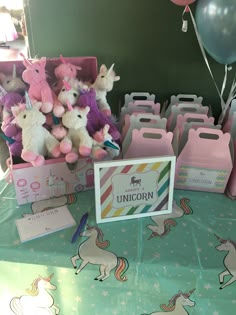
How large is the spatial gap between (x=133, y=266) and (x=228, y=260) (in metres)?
0.25

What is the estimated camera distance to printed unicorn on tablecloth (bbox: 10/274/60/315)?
826 mm

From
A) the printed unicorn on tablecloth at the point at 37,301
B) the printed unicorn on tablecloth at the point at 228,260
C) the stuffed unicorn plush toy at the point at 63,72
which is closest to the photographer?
the printed unicorn on tablecloth at the point at 228,260

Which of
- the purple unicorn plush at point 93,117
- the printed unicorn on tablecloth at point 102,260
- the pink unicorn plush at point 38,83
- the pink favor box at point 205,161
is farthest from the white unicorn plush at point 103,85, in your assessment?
the printed unicorn on tablecloth at point 102,260

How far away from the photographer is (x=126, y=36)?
1.15 m

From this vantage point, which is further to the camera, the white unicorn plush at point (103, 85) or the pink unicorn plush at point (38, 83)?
the white unicorn plush at point (103, 85)

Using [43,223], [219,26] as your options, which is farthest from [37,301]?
[219,26]

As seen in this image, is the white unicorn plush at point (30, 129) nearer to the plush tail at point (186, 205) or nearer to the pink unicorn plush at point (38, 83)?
the pink unicorn plush at point (38, 83)

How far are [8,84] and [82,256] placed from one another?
626 millimetres

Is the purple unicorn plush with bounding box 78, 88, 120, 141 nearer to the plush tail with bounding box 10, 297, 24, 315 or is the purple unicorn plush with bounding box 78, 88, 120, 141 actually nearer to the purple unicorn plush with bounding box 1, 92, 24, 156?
the purple unicorn plush with bounding box 1, 92, 24, 156

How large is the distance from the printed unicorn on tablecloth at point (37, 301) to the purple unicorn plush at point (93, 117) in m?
0.47

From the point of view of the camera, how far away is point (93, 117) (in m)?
0.91

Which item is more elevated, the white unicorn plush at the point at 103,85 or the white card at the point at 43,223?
the white unicorn plush at the point at 103,85

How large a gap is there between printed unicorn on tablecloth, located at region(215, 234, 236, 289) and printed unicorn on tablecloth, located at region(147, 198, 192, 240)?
0.14 metres

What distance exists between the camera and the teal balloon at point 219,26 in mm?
771
